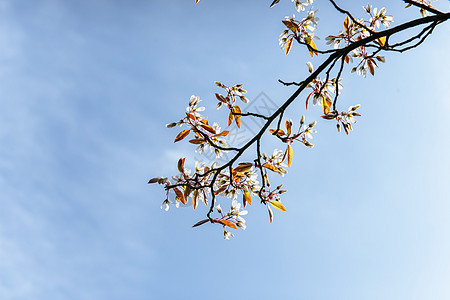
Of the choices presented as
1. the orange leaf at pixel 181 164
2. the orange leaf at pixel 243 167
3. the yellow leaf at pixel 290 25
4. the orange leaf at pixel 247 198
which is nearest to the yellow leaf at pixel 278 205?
the orange leaf at pixel 247 198

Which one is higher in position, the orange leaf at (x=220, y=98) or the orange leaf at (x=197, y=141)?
the orange leaf at (x=220, y=98)

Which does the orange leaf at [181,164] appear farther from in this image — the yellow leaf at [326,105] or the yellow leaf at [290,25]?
the yellow leaf at [290,25]

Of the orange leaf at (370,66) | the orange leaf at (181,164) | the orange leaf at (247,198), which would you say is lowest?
the orange leaf at (247,198)

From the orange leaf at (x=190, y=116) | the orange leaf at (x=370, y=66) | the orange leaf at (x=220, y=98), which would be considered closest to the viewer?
the orange leaf at (x=190, y=116)

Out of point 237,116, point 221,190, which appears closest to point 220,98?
point 237,116

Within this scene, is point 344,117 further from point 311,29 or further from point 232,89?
point 232,89

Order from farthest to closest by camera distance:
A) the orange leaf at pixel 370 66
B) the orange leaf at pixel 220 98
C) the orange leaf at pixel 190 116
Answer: the orange leaf at pixel 370 66 < the orange leaf at pixel 220 98 < the orange leaf at pixel 190 116

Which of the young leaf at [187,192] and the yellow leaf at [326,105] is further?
the yellow leaf at [326,105]

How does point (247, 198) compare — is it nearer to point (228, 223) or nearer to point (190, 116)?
Result: point (228, 223)

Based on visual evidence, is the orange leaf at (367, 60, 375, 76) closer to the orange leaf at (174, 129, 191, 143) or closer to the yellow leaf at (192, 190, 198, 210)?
the orange leaf at (174, 129, 191, 143)

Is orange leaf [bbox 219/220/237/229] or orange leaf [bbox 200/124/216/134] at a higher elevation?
orange leaf [bbox 200/124/216/134]

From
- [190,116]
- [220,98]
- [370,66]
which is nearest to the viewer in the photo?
[190,116]

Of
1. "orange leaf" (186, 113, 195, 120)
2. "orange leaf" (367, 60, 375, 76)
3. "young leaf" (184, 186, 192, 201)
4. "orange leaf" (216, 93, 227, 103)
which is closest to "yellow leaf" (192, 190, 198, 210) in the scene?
"young leaf" (184, 186, 192, 201)

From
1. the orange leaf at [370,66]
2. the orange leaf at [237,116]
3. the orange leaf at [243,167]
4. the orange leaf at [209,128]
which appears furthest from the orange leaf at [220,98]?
the orange leaf at [370,66]
